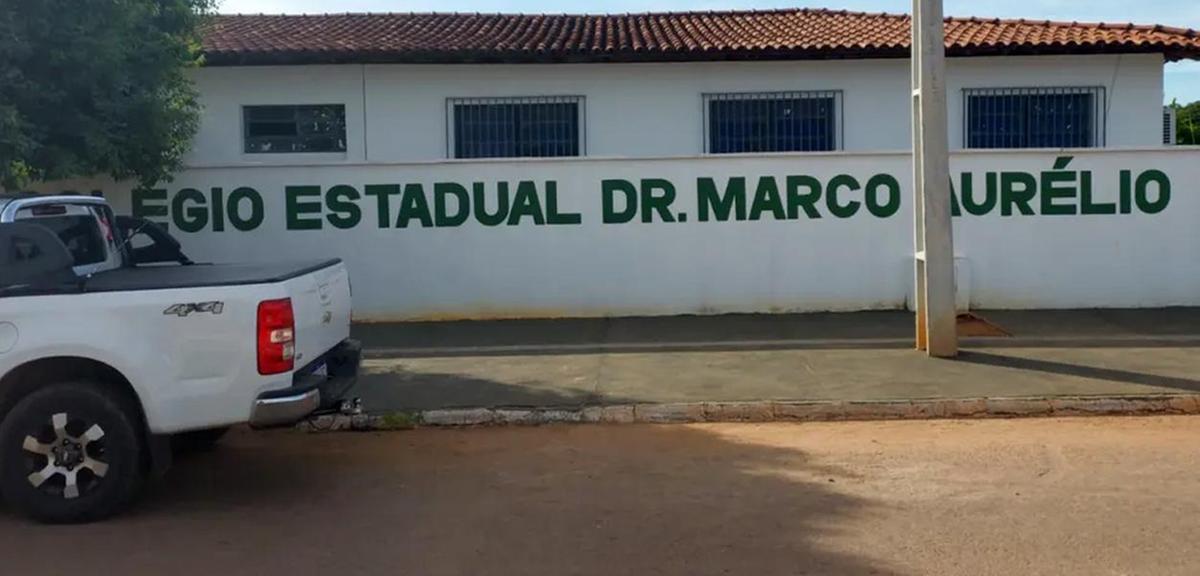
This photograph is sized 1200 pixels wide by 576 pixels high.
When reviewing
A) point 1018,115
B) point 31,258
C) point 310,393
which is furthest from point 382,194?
point 1018,115

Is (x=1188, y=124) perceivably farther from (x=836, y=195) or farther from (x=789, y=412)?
(x=789, y=412)

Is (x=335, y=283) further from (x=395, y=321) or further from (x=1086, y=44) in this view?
(x=1086, y=44)

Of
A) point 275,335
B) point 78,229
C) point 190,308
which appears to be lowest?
point 275,335

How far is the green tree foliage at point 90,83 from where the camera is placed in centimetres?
965

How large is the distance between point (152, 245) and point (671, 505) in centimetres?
Result: 500

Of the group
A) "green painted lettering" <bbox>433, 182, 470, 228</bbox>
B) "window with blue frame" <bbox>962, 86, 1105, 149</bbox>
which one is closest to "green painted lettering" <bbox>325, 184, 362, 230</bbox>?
"green painted lettering" <bbox>433, 182, 470, 228</bbox>

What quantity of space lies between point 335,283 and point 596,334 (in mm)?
5542

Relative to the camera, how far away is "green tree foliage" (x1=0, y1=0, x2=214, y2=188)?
9.65 metres

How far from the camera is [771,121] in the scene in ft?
54.5

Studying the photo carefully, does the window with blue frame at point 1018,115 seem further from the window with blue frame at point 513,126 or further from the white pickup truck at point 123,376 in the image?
the white pickup truck at point 123,376

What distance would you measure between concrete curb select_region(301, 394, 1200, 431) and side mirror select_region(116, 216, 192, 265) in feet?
5.42

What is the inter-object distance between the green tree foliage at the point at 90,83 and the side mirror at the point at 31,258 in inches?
139

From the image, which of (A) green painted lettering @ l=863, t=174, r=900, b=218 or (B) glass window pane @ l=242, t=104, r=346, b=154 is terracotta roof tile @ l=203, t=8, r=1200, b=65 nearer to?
(B) glass window pane @ l=242, t=104, r=346, b=154

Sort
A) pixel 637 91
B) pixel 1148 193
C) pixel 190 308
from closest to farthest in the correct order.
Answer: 1. pixel 190 308
2. pixel 1148 193
3. pixel 637 91
